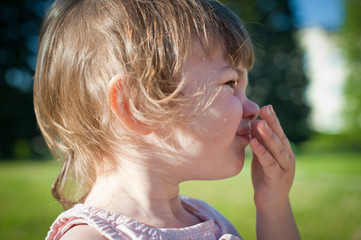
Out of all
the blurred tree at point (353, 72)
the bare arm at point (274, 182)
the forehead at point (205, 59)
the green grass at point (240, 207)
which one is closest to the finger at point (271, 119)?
the bare arm at point (274, 182)

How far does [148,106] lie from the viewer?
3.99 feet

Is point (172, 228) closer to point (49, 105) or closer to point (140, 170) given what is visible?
point (140, 170)

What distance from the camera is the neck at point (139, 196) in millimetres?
1228

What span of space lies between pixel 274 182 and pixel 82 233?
0.79 metres

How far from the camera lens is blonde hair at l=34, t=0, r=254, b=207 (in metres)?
1.20

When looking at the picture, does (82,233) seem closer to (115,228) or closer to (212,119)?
(115,228)

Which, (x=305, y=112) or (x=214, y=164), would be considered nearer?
(x=214, y=164)

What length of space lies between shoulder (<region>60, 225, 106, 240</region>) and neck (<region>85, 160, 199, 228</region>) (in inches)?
4.6

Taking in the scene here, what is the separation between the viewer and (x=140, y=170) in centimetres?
127

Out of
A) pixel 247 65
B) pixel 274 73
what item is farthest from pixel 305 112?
pixel 247 65

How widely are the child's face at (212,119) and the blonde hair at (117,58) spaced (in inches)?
1.6

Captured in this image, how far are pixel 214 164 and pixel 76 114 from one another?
53cm

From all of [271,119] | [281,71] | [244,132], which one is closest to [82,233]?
[244,132]

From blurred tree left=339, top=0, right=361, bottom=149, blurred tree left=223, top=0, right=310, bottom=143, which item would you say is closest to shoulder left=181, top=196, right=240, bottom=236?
blurred tree left=223, top=0, right=310, bottom=143
